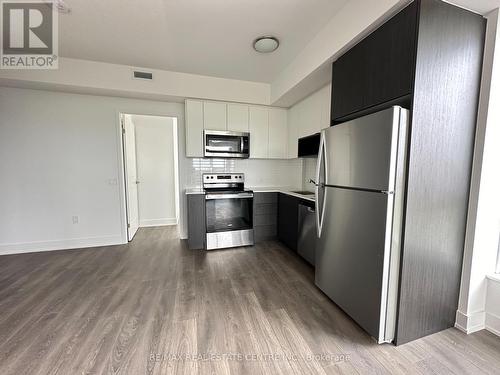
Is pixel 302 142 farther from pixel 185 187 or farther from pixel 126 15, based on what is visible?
pixel 126 15

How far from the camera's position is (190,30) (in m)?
2.30

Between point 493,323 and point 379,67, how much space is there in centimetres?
220

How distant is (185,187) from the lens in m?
3.81

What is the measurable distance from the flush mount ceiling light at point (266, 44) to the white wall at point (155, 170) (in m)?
2.72

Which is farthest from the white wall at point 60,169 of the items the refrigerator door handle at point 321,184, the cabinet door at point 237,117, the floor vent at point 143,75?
the refrigerator door handle at point 321,184

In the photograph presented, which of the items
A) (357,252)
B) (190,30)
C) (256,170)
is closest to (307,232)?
(357,252)

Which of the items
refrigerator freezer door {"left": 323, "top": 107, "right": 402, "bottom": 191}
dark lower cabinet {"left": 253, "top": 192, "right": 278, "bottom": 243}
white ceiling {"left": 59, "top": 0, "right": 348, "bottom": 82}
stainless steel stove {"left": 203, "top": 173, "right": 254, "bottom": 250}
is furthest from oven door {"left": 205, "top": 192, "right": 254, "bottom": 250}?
white ceiling {"left": 59, "top": 0, "right": 348, "bottom": 82}

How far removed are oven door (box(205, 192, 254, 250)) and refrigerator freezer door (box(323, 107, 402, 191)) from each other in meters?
1.79

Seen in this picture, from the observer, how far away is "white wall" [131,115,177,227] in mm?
4660

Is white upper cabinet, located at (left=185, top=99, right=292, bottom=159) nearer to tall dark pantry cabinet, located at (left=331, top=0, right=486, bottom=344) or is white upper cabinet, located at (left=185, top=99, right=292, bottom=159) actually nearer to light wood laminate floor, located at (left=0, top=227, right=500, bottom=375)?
light wood laminate floor, located at (left=0, top=227, right=500, bottom=375)

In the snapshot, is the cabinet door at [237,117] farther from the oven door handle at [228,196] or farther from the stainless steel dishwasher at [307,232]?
the stainless steel dishwasher at [307,232]

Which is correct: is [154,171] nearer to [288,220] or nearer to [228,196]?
[228,196]

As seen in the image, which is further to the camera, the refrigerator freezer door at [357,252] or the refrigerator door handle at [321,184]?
the refrigerator door handle at [321,184]

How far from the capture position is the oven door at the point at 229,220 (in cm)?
338
